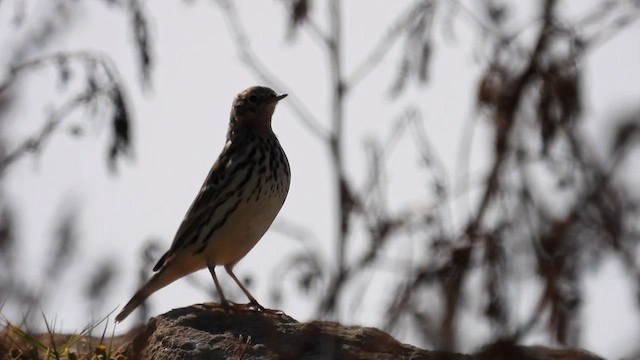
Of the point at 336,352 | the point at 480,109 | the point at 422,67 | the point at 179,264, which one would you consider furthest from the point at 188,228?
the point at 480,109

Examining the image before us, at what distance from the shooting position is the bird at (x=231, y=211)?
30.9ft

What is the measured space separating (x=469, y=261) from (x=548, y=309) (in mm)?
338

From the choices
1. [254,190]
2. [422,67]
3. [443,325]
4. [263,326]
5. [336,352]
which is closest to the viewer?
[443,325]

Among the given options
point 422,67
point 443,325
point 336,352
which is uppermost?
point 422,67

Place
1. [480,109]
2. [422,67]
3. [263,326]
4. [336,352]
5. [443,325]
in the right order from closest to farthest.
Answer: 1. [443,325]
2. [480,109]
3. [422,67]
4. [336,352]
5. [263,326]

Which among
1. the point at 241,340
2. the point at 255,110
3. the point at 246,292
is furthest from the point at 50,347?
the point at 255,110

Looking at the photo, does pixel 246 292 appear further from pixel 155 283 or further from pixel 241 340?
pixel 241 340

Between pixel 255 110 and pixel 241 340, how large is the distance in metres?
2.81

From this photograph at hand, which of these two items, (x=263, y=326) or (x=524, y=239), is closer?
(x=524, y=239)

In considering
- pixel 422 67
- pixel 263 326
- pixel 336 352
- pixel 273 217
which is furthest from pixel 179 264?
pixel 422 67

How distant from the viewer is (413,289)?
3.91 meters

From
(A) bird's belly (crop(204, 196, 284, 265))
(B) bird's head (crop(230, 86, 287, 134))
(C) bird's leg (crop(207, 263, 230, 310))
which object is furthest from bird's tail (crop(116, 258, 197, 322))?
(B) bird's head (crop(230, 86, 287, 134))

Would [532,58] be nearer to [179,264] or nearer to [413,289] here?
[413,289]

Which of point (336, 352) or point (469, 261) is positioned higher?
point (336, 352)
